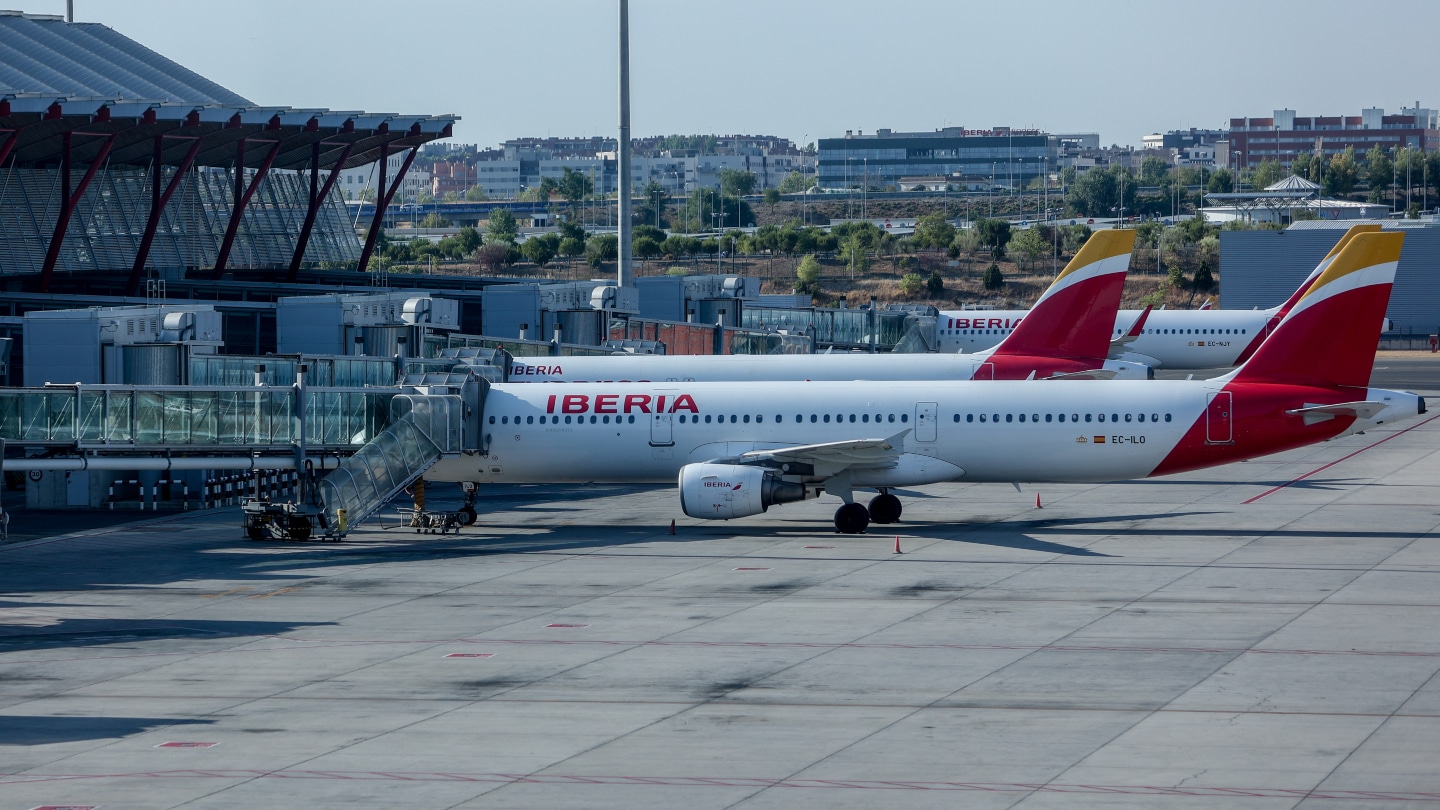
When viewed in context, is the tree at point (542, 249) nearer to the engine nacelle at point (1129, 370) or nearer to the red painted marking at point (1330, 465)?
the engine nacelle at point (1129, 370)

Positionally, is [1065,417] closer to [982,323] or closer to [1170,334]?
[982,323]

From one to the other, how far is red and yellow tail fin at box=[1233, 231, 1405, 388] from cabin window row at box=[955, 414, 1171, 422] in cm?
279

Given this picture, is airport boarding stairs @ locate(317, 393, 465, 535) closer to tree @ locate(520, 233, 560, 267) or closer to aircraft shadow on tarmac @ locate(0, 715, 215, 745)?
aircraft shadow on tarmac @ locate(0, 715, 215, 745)

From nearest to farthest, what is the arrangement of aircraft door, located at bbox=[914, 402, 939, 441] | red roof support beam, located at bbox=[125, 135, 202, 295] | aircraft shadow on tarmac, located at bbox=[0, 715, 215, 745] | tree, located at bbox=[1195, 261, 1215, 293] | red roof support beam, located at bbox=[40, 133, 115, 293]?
aircraft shadow on tarmac, located at bbox=[0, 715, 215, 745] → aircraft door, located at bbox=[914, 402, 939, 441] → red roof support beam, located at bbox=[40, 133, 115, 293] → red roof support beam, located at bbox=[125, 135, 202, 295] → tree, located at bbox=[1195, 261, 1215, 293]

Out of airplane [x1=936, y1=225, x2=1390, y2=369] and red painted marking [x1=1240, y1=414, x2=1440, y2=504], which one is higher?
airplane [x1=936, y1=225, x2=1390, y2=369]

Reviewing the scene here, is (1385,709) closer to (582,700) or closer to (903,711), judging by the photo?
(903,711)

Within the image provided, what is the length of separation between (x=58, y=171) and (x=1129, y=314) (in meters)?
58.1

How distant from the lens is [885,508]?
144 ft

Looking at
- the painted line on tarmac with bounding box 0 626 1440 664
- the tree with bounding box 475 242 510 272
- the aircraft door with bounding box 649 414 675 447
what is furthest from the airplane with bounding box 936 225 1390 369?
the tree with bounding box 475 242 510 272

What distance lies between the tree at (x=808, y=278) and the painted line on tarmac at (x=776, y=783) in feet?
480

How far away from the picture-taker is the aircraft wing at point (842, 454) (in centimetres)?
4047

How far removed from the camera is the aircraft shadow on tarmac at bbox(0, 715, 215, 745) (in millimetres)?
22750

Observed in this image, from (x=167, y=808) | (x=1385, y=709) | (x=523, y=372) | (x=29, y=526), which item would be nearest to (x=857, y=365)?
(x=523, y=372)

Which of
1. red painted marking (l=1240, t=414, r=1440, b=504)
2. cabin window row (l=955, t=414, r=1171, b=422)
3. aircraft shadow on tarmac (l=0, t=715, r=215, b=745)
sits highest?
cabin window row (l=955, t=414, r=1171, b=422)
